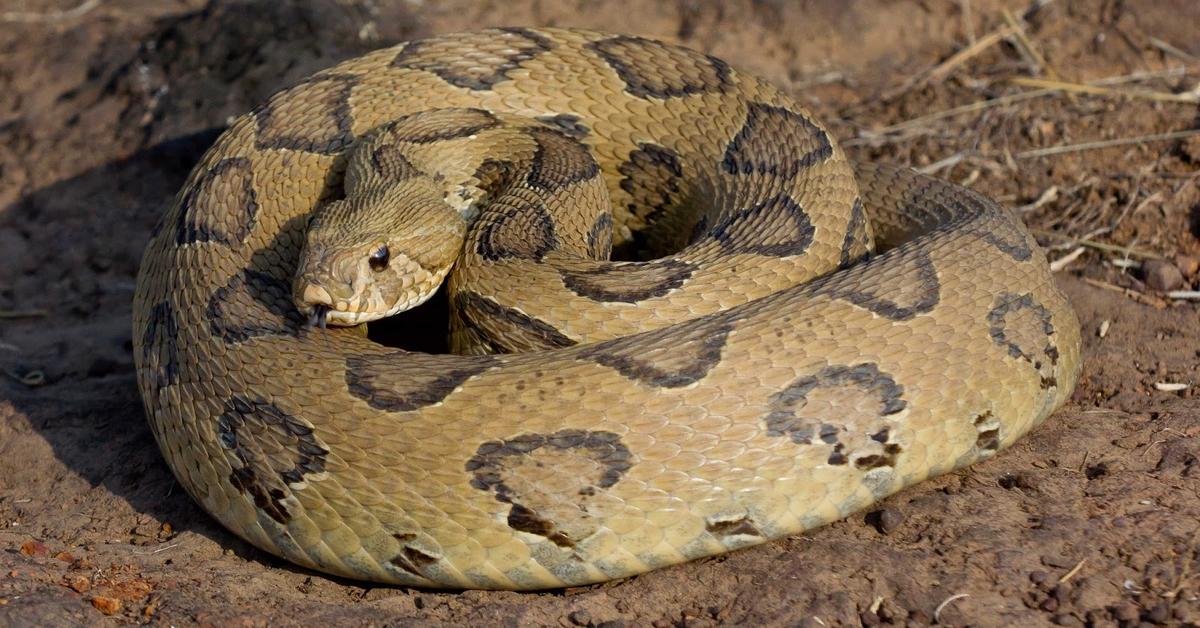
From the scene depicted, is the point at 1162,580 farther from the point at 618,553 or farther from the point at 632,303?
the point at 632,303

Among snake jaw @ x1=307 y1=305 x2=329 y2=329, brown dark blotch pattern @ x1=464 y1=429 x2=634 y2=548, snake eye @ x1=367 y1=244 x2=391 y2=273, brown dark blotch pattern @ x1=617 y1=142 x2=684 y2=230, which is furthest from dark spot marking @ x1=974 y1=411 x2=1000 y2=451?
snake jaw @ x1=307 y1=305 x2=329 y2=329

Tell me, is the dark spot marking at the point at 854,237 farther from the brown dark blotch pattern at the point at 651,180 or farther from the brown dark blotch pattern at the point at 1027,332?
the brown dark blotch pattern at the point at 651,180

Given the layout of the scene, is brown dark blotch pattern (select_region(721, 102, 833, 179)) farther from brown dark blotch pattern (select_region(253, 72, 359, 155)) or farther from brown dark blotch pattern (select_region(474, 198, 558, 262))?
brown dark blotch pattern (select_region(253, 72, 359, 155))

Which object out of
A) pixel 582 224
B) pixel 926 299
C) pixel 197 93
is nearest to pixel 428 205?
pixel 582 224

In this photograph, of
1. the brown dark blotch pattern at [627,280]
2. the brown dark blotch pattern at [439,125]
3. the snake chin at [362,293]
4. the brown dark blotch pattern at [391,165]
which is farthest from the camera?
the brown dark blotch pattern at [439,125]

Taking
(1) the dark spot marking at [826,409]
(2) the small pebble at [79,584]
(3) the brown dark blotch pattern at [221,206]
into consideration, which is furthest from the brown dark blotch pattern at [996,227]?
(2) the small pebble at [79,584]

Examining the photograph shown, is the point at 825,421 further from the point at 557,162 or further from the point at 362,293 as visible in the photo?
the point at 557,162
